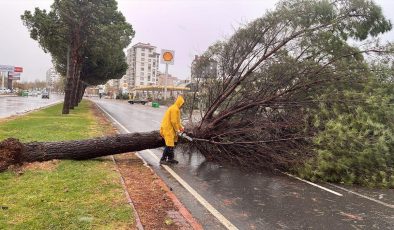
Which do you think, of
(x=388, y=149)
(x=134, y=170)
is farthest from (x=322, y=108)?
(x=134, y=170)

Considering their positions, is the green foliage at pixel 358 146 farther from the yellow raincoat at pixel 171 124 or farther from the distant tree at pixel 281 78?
the yellow raincoat at pixel 171 124

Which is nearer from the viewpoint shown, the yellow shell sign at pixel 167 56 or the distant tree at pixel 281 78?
the distant tree at pixel 281 78

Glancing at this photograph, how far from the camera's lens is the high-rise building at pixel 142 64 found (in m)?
165

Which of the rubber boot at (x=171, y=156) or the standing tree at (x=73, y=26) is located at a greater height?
the standing tree at (x=73, y=26)

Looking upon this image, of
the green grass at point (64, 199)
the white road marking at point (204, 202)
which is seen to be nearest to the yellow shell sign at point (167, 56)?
the white road marking at point (204, 202)

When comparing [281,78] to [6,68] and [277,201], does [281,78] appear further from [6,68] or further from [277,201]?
[6,68]

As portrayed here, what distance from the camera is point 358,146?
830 centimetres

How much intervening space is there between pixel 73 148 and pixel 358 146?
6.06 metres

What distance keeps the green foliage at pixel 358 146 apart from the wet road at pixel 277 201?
29cm

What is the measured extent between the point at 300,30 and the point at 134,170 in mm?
5560

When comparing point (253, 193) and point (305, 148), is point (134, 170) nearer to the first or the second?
point (253, 193)

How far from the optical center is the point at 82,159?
963 centimetres

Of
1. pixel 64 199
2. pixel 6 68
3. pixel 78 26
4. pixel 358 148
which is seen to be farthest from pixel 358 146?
pixel 6 68

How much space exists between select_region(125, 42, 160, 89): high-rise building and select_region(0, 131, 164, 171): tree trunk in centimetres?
15523
